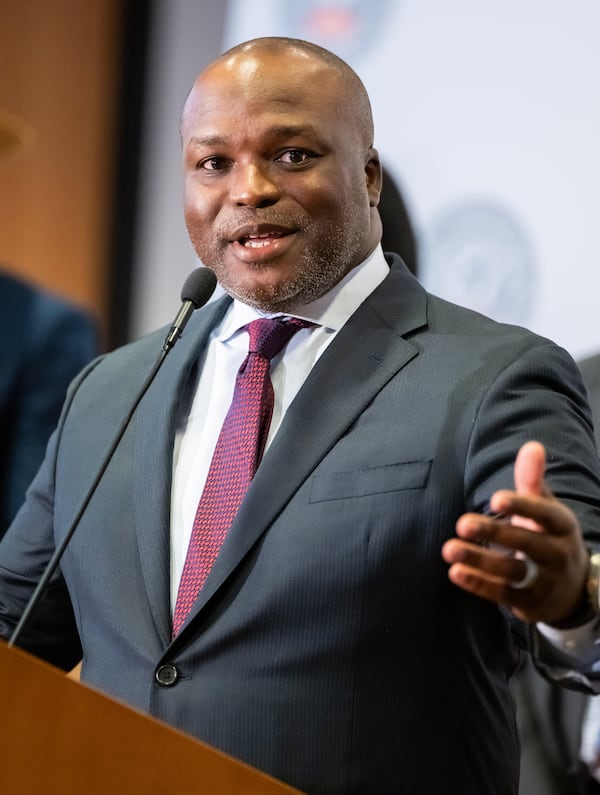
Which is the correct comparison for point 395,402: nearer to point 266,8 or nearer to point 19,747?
point 19,747

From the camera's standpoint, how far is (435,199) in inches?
104

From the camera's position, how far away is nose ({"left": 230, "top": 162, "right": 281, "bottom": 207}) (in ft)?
6.20

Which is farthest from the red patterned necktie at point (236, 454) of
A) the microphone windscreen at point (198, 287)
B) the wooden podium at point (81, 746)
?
the wooden podium at point (81, 746)

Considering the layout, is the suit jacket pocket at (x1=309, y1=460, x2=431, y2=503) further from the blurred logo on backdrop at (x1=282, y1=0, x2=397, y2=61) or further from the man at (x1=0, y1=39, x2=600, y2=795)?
the blurred logo on backdrop at (x1=282, y1=0, x2=397, y2=61)

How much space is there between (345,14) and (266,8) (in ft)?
0.85

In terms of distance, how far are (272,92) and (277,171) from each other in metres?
0.13

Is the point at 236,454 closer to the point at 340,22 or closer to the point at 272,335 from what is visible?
the point at 272,335

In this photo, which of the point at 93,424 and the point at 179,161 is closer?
the point at 93,424

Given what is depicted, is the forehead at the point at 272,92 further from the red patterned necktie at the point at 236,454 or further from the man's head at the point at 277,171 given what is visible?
the red patterned necktie at the point at 236,454

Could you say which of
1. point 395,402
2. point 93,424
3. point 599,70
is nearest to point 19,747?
point 395,402

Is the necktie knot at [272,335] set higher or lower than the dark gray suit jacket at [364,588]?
higher

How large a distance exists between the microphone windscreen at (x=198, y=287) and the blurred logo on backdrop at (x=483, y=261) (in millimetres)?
877

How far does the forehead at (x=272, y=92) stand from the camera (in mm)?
1907

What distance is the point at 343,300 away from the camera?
1975 mm
